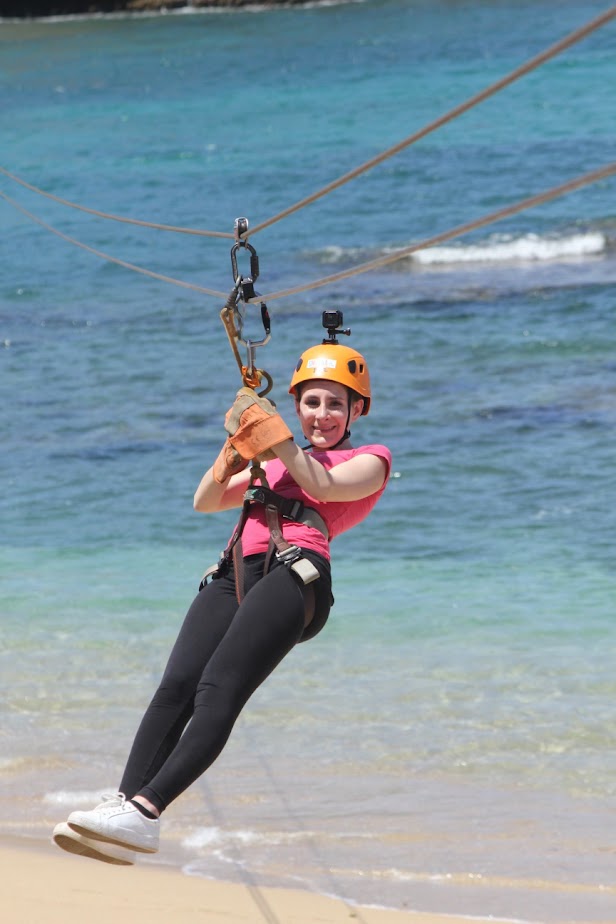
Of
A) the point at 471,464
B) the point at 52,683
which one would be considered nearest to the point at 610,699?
the point at 52,683

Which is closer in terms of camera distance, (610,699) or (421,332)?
(610,699)

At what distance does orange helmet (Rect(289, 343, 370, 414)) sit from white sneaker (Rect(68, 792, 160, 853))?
5.36 ft

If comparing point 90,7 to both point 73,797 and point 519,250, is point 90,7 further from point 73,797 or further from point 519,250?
point 73,797

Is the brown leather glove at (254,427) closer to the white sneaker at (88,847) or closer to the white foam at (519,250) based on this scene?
the white sneaker at (88,847)

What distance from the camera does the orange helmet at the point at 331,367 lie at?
5.05m

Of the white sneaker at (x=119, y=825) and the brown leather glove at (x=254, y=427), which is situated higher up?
the brown leather glove at (x=254, y=427)

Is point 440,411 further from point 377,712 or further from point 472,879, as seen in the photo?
point 472,879

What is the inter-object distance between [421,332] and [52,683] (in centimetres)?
918

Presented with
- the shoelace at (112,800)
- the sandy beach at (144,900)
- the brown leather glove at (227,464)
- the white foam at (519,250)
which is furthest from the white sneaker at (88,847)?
the white foam at (519,250)

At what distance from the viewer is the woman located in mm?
4492

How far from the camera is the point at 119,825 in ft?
14.3

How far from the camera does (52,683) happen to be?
27.0ft

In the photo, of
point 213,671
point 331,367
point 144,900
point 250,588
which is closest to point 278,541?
point 250,588

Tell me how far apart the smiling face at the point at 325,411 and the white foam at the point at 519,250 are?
1515cm
